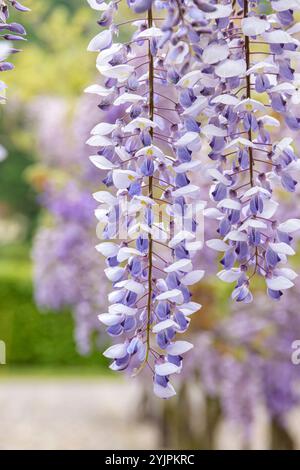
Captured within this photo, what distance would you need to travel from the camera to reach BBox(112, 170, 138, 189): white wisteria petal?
110 centimetres

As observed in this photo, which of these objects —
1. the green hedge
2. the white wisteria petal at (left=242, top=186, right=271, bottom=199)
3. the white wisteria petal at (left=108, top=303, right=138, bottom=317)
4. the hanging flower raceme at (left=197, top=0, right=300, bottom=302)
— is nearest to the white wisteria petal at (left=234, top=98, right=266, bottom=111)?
the hanging flower raceme at (left=197, top=0, right=300, bottom=302)

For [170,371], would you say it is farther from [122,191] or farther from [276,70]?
[276,70]

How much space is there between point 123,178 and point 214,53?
21 centimetres

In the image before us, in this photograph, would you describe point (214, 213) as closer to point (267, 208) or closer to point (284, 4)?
point (267, 208)

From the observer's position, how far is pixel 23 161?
17781 millimetres

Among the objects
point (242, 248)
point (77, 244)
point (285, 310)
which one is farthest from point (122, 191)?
point (77, 244)

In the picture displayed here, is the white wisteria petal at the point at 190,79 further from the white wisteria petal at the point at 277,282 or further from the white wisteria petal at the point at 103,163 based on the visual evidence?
the white wisteria petal at the point at 277,282

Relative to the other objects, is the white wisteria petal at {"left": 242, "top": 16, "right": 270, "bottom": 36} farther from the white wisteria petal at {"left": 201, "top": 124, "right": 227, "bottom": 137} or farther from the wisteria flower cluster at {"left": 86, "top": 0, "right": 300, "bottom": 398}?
the white wisteria petal at {"left": 201, "top": 124, "right": 227, "bottom": 137}

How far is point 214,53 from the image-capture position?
40.8 inches

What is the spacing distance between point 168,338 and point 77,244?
3.64m

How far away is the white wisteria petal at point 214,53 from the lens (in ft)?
3.40

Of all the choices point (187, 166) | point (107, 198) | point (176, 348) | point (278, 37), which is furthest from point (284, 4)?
point (176, 348)

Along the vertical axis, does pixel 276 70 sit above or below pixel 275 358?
above

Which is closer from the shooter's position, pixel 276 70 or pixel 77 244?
pixel 276 70
